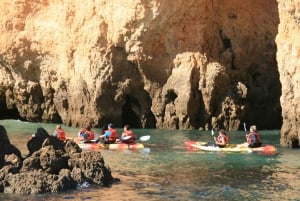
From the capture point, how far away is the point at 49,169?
1777cm

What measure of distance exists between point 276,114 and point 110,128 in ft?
39.7

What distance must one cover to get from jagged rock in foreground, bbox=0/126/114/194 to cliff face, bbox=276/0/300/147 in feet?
33.3

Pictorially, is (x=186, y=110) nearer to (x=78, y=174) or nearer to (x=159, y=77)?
(x=159, y=77)

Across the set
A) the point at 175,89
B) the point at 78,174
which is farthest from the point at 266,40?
the point at 78,174

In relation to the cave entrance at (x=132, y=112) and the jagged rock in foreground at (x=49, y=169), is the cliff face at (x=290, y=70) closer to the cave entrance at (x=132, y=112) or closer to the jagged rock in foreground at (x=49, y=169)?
the jagged rock in foreground at (x=49, y=169)

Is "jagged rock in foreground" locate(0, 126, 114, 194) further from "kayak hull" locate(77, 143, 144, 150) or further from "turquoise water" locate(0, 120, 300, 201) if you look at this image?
"kayak hull" locate(77, 143, 144, 150)

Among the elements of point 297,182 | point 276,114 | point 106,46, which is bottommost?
point 297,182

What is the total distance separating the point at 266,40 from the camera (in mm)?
36594

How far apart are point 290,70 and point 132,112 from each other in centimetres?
1463

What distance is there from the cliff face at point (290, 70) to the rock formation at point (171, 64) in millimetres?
8144

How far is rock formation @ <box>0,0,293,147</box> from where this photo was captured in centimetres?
3606

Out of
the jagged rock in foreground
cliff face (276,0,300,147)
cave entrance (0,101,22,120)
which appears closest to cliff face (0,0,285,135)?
cave entrance (0,101,22,120)

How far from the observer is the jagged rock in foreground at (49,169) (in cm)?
1725

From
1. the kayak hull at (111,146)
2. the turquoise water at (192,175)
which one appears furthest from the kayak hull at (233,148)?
the kayak hull at (111,146)
